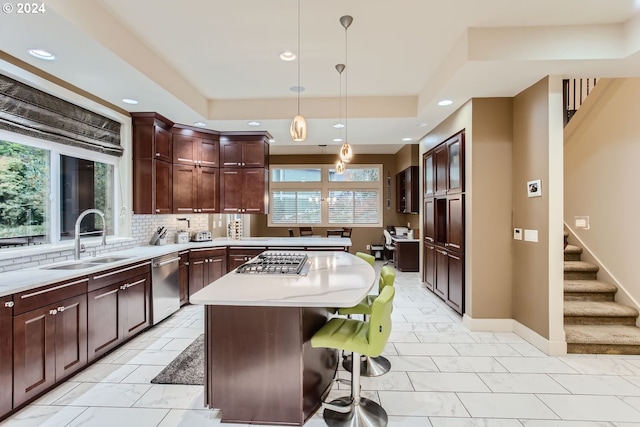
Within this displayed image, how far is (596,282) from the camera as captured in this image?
378 cm

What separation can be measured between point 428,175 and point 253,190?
2975 mm

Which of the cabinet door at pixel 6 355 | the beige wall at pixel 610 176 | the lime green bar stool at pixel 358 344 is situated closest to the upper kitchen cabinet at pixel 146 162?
the cabinet door at pixel 6 355

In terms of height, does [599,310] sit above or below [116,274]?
below

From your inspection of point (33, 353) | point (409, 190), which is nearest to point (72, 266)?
point (33, 353)

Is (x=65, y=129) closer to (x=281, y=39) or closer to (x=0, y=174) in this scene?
(x=0, y=174)

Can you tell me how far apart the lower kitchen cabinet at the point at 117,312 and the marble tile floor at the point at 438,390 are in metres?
0.15

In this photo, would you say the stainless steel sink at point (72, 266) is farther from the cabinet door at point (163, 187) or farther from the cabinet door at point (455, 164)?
the cabinet door at point (455, 164)

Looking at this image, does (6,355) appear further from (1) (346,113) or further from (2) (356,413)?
(1) (346,113)

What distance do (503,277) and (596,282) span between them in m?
1.23

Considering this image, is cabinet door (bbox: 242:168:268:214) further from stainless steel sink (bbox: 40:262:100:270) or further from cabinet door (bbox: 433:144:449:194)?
cabinet door (bbox: 433:144:449:194)

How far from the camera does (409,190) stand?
7.24 m

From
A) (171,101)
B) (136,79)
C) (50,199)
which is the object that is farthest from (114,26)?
(50,199)

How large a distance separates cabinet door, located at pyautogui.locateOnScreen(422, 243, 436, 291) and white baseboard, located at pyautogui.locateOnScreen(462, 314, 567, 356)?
1.22 metres

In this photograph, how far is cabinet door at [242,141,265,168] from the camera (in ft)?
17.1
